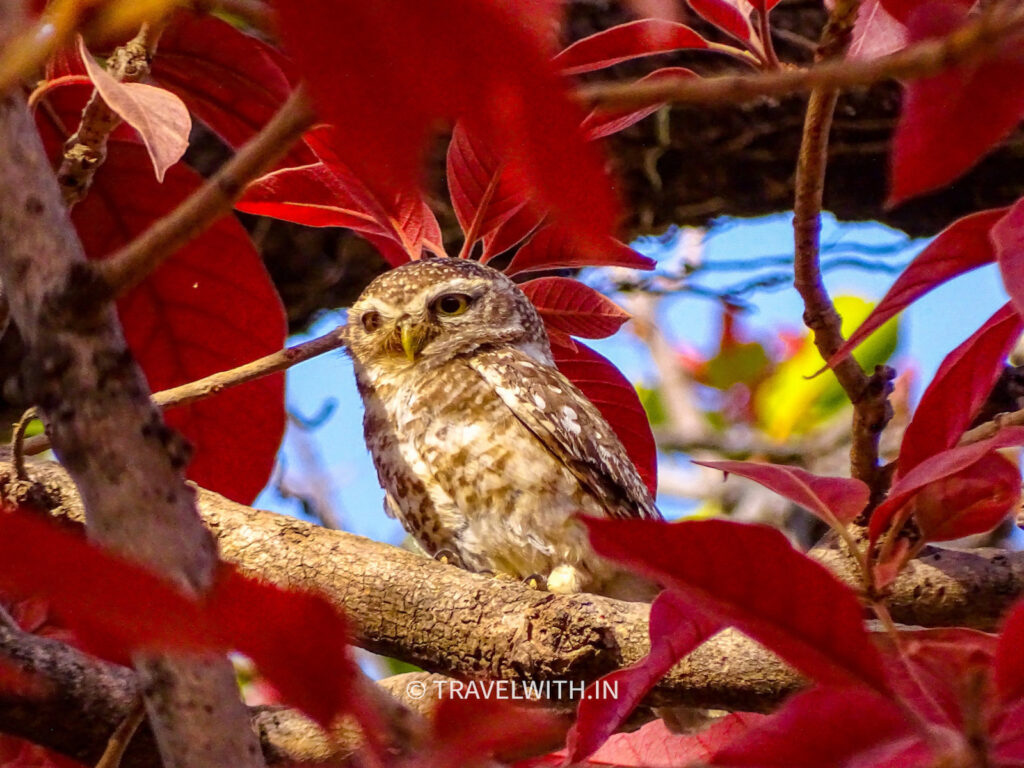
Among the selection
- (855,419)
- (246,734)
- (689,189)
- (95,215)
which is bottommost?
(246,734)

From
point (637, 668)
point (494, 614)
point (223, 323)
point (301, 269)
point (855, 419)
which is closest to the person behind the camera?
point (637, 668)

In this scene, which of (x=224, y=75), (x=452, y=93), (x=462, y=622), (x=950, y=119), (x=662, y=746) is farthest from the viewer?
(x=224, y=75)

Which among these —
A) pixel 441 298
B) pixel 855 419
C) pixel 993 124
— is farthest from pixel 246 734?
pixel 441 298

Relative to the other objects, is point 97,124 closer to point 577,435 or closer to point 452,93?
point 577,435

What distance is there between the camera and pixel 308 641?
0.51m

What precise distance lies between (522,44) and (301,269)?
8.61 ft

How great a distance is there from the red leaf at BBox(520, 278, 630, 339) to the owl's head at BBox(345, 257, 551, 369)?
0.64 m

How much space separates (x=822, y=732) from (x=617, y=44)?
86cm

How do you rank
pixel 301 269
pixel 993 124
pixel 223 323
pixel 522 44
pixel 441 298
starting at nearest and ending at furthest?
pixel 522 44
pixel 993 124
pixel 223 323
pixel 441 298
pixel 301 269

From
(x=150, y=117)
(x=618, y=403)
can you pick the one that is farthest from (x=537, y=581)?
(x=150, y=117)

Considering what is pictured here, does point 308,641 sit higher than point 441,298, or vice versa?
point 441,298

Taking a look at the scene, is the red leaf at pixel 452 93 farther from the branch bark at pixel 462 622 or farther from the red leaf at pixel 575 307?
the red leaf at pixel 575 307

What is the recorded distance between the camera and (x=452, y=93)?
350 millimetres

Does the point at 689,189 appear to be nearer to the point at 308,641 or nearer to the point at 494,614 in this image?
the point at 494,614
